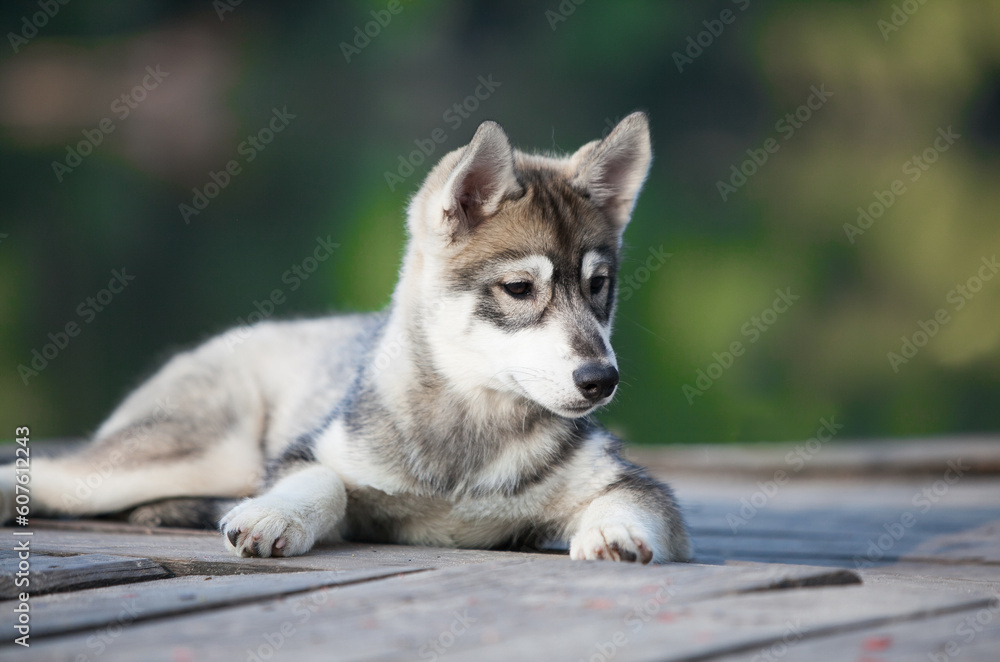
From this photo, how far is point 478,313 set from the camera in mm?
2764

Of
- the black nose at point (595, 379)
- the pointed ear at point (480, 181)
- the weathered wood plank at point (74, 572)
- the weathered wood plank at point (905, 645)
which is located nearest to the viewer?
the weathered wood plank at point (905, 645)

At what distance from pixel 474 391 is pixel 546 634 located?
1453 millimetres

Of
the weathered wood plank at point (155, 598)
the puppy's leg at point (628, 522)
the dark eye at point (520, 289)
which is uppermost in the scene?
the dark eye at point (520, 289)

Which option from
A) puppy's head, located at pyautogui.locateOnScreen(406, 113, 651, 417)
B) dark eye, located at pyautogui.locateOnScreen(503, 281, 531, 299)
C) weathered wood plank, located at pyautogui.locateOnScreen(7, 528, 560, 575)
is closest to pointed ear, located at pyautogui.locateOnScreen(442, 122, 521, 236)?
puppy's head, located at pyautogui.locateOnScreen(406, 113, 651, 417)

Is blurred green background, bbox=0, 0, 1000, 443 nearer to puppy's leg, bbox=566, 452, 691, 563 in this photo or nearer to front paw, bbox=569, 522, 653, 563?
puppy's leg, bbox=566, 452, 691, 563

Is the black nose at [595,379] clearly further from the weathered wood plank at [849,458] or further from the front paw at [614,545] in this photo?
the weathered wood plank at [849,458]

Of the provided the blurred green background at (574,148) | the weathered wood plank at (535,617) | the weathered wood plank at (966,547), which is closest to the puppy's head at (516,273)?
the weathered wood plank at (535,617)

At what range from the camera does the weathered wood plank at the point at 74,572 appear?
1778mm

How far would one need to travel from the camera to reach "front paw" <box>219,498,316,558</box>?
2.17m

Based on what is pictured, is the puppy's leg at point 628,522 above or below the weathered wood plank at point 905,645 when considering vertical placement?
below

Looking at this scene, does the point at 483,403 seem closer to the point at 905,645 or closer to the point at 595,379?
the point at 595,379

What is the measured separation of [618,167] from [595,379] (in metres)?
0.99

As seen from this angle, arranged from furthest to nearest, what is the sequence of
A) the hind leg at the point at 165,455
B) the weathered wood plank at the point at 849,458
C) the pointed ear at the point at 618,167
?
the weathered wood plank at the point at 849,458, the hind leg at the point at 165,455, the pointed ear at the point at 618,167

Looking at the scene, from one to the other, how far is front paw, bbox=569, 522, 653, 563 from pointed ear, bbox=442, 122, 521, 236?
107cm
